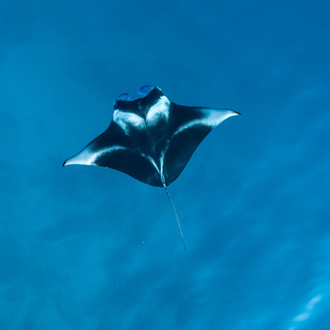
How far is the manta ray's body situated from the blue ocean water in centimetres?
195

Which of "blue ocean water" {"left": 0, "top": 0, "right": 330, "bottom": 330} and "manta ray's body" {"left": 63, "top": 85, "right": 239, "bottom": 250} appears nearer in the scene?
"manta ray's body" {"left": 63, "top": 85, "right": 239, "bottom": 250}

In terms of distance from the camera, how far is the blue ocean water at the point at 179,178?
6.52 meters

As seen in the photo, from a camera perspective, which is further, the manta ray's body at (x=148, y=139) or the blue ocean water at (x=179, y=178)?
the blue ocean water at (x=179, y=178)

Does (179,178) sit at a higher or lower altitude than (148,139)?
higher

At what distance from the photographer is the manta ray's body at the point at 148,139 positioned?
4633mm

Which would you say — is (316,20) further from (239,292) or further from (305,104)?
(239,292)

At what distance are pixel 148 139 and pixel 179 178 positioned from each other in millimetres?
2735

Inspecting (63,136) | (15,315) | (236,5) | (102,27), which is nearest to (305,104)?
(236,5)

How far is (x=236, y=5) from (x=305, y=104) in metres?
3.26

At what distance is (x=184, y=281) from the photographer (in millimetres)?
9273

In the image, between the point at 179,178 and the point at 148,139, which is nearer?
the point at 148,139

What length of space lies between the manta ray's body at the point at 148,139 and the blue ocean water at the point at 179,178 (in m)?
1.95

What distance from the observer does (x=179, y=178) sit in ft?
23.7

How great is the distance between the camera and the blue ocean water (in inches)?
257
